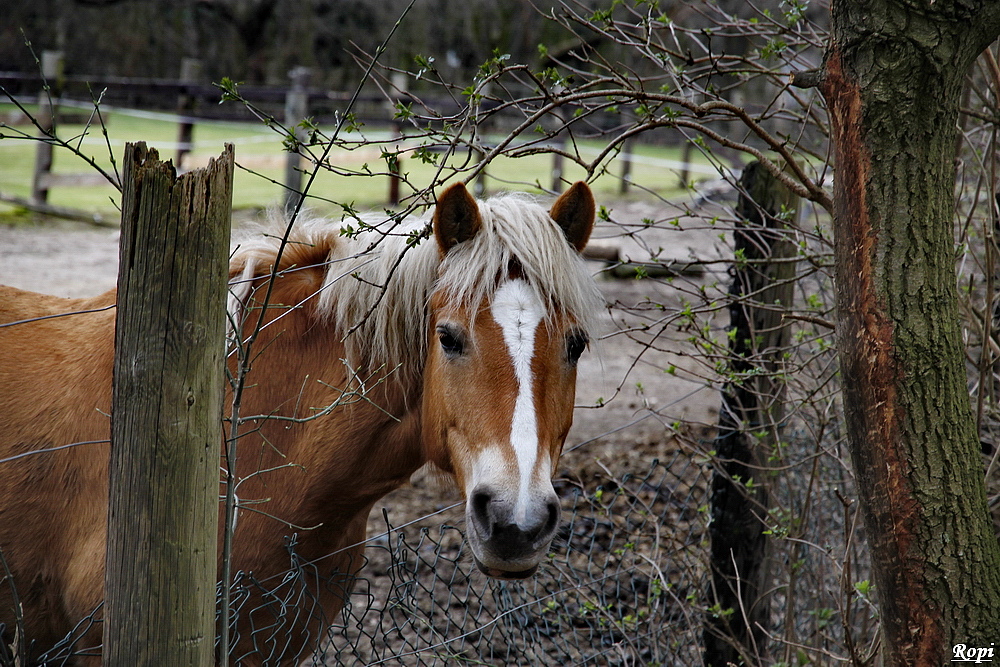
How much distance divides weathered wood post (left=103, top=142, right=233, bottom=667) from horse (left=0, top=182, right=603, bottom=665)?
703mm

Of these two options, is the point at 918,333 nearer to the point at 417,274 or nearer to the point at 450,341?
the point at 450,341

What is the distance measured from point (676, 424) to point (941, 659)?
1.10m

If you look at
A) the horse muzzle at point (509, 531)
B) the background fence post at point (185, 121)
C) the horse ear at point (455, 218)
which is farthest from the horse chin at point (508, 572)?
the background fence post at point (185, 121)

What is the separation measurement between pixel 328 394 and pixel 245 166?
7.99 metres

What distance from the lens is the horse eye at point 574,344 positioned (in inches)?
84.0

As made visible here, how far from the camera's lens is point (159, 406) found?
4.26 feet

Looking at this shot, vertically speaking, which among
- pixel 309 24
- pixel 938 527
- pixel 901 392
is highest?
pixel 309 24

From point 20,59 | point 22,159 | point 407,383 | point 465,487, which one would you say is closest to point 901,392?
point 465,487

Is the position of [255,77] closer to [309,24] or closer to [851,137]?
[309,24]

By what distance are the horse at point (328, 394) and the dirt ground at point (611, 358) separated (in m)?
0.42

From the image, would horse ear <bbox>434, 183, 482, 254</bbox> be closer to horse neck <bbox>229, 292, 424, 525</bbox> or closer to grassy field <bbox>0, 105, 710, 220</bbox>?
horse neck <bbox>229, 292, 424, 525</bbox>

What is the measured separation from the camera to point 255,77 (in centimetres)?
2403

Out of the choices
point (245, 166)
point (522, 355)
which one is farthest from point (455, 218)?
point (245, 166)

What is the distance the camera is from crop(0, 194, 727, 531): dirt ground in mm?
3881
